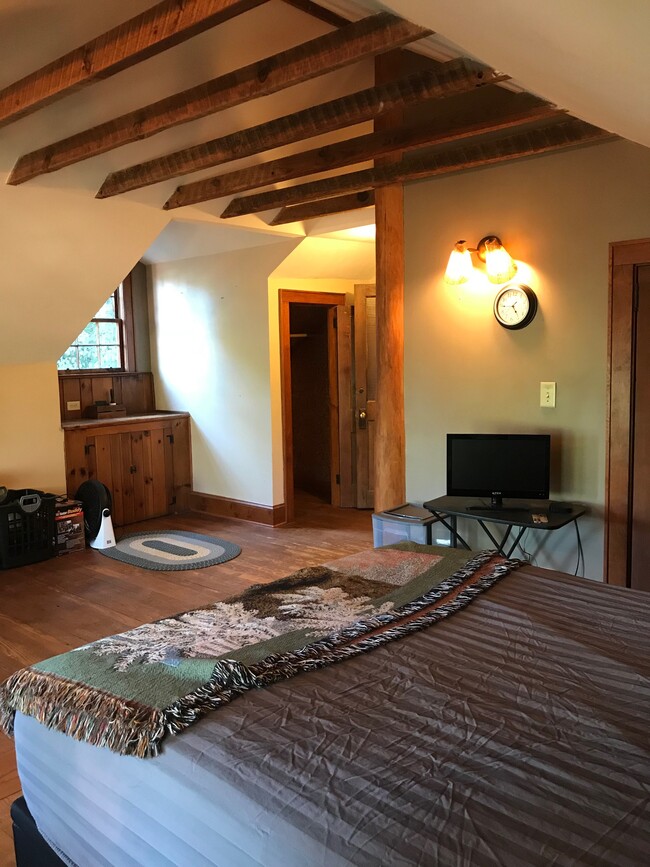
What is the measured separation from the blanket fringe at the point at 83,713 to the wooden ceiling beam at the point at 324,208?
3.67 m

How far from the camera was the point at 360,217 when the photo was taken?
5090 millimetres

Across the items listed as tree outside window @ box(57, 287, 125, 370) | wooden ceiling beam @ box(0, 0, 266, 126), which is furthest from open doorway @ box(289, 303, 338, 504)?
wooden ceiling beam @ box(0, 0, 266, 126)

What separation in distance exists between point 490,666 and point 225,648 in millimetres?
654

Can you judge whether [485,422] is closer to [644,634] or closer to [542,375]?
[542,375]

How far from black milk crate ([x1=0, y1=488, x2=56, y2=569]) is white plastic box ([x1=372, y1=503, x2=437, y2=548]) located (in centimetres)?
261

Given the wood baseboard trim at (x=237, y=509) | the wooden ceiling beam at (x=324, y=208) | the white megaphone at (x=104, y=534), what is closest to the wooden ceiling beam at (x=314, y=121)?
the wooden ceiling beam at (x=324, y=208)

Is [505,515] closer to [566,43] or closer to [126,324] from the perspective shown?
[566,43]

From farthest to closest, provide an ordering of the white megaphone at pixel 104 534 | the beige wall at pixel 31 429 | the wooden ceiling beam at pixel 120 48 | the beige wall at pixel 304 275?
the beige wall at pixel 304 275, the white megaphone at pixel 104 534, the beige wall at pixel 31 429, the wooden ceiling beam at pixel 120 48

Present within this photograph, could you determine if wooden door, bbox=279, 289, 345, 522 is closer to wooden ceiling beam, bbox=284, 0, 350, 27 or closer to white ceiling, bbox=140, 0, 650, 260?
wooden ceiling beam, bbox=284, 0, 350, 27

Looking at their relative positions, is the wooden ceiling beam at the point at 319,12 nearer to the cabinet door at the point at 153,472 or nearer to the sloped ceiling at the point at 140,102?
the sloped ceiling at the point at 140,102

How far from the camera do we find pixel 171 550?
5445mm

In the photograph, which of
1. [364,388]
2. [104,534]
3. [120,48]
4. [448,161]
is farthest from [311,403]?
[120,48]

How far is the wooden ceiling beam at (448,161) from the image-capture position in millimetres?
3229

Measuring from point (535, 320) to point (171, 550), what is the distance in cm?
322
